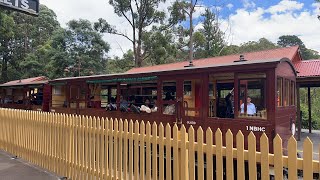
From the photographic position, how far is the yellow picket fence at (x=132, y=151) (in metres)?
2.62

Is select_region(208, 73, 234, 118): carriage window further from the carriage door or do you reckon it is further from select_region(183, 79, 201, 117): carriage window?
select_region(183, 79, 201, 117): carriage window

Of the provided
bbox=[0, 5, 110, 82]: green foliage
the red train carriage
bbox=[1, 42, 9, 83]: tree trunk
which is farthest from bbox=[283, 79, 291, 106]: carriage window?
bbox=[1, 42, 9, 83]: tree trunk

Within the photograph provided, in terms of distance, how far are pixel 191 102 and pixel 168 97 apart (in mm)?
756

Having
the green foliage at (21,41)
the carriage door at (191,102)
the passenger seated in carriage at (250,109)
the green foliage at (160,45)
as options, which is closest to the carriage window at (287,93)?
the passenger seated in carriage at (250,109)

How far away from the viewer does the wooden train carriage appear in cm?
1672

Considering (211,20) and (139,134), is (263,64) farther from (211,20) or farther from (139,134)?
(211,20)

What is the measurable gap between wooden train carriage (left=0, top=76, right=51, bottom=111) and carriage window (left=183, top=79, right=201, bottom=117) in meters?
10.6

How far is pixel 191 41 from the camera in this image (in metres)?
26.6

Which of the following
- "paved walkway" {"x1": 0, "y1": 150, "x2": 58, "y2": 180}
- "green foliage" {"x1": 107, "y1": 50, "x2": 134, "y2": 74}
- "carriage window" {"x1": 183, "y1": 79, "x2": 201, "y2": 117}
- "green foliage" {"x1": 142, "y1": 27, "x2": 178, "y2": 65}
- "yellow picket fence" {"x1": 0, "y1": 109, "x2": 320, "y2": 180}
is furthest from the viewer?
"green foliage" {"x1": 107, "y1": 50, "x2": 134, "y2": 74}

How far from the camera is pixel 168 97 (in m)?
8.88

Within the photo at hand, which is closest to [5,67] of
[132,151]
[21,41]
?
[21,41]

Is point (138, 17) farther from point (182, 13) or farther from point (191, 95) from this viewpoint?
point (191, 95)

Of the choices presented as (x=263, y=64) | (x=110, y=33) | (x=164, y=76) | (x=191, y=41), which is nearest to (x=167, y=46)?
(x=191, y=41)

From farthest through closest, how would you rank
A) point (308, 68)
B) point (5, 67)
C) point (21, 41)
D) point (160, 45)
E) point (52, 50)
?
point (21, 41) → point (5, 67) → point (52, 50) → point (160, 45) → point (308, 68)
